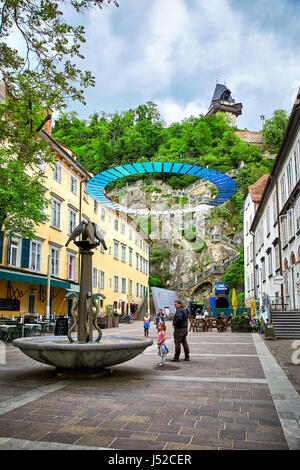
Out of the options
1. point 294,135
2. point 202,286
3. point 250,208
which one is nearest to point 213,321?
point 294,135

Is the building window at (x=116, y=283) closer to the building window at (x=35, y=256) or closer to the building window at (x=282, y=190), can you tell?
the building window at (x=35, y=256)

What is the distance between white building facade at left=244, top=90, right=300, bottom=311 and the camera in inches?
803

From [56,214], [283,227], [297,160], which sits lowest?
[283,227]

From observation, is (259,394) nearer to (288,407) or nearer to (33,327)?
(288,407)

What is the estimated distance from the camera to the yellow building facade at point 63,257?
20.8 m

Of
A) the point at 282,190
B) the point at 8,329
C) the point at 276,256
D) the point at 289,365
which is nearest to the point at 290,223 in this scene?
the point at 282,190

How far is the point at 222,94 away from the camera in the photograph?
118812 mm

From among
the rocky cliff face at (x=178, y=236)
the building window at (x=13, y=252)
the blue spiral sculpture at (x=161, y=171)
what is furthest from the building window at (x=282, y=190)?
the rocky cliff face at (x=178, y=236)

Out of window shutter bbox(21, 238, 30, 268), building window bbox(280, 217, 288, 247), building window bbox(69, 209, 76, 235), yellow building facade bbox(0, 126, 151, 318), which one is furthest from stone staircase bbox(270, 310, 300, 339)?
building window bbox(69, 209, 76, 235)

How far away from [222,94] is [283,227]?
105 m

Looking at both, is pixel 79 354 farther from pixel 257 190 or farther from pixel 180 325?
pixel 257 190

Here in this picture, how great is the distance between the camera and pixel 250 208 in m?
42.0

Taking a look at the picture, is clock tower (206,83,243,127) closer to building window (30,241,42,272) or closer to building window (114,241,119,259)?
building window (114,241,119,259)
